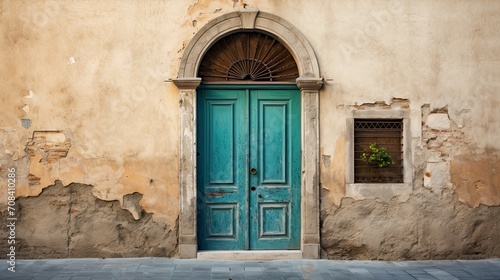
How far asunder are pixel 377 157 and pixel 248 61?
2122mm

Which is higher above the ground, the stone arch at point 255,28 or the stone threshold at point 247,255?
the stone arch at point 255,28

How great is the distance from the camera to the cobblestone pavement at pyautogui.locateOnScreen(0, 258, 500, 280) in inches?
248

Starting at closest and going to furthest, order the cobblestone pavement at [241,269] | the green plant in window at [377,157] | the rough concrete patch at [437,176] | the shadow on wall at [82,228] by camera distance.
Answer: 1. the cobblestone pavement at [241,269]
2. the shadow on wall at [82,228]
3. the green plant in window at [377,157]
4. the rough concrete patch at [437,176]

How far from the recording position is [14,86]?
7000 millimetres

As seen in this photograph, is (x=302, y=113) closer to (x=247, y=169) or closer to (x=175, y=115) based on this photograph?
(x=247, y=169)

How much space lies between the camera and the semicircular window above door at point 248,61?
7.27 meters

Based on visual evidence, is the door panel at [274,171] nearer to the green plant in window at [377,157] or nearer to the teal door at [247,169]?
the teal door at [247,169]

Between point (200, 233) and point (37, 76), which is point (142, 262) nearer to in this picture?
point (200, 233)

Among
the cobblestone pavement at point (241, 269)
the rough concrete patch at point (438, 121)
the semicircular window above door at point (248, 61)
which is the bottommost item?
the cobblestone pavement at point (241, 269)

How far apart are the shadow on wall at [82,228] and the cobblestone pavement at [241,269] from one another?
0.44 feet

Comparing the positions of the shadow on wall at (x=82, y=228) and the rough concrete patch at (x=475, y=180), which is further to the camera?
the rough concrete patch at (x=475, y=180)

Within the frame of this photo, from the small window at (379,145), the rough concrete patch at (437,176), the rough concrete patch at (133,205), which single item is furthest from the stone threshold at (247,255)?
the rough concrete patch at (437,176)

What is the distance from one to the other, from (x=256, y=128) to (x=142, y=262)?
2261 millimetres

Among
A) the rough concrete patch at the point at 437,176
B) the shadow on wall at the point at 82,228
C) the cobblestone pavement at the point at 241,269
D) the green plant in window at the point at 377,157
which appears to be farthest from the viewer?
the rough concrete patch at the point at 437,176
